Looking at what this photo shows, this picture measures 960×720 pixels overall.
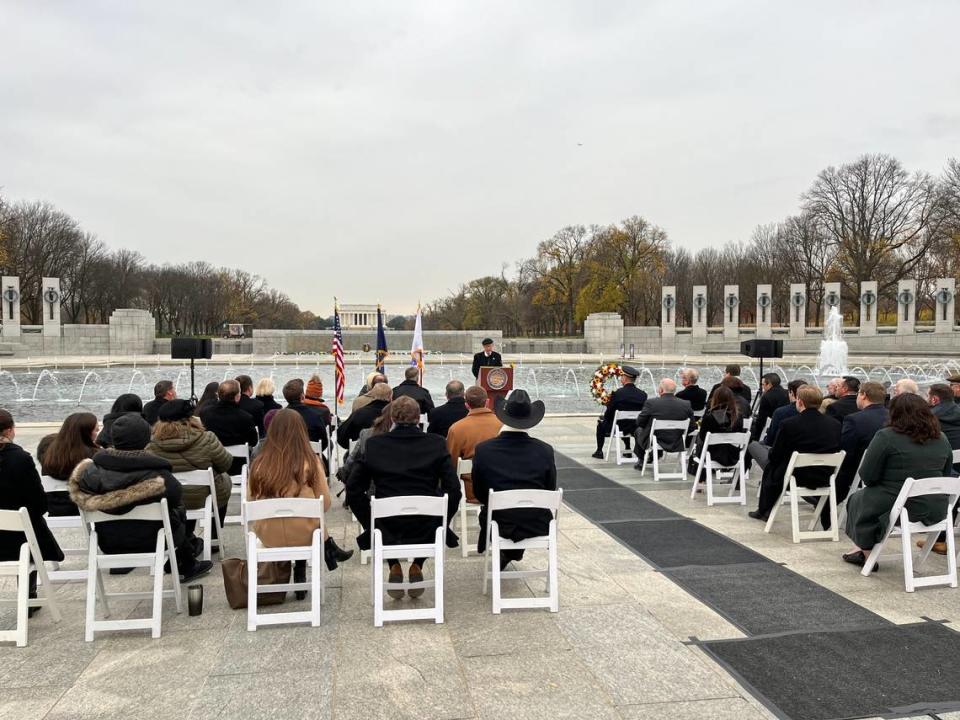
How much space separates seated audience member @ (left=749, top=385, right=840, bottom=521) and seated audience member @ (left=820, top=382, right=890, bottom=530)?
340 mm

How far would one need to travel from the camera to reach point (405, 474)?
17.8ft

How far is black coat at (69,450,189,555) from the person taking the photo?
4.92m

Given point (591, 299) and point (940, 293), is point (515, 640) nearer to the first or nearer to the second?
point (940, 293)

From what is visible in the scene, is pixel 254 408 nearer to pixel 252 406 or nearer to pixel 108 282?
pixel 252 406

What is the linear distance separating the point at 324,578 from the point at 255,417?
12.1ft

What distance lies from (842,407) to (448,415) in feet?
16.0

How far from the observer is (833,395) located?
372 inches

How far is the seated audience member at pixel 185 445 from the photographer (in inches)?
242

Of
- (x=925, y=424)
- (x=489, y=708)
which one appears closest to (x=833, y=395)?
(x=925, y=424)

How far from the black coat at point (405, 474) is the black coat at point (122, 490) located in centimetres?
140

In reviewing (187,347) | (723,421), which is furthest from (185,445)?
(187,347)

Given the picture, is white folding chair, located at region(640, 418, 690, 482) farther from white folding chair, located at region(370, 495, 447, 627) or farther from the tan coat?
white folding chair, located at region(370, 495, 447, 627)

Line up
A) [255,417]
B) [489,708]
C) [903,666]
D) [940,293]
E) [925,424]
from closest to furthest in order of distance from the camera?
[489,708]
[903,666]
[925,424]
[255,417]
[940,293]

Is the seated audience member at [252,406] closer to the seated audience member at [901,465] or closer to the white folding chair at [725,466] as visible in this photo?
the white folding chair at [725,466]
